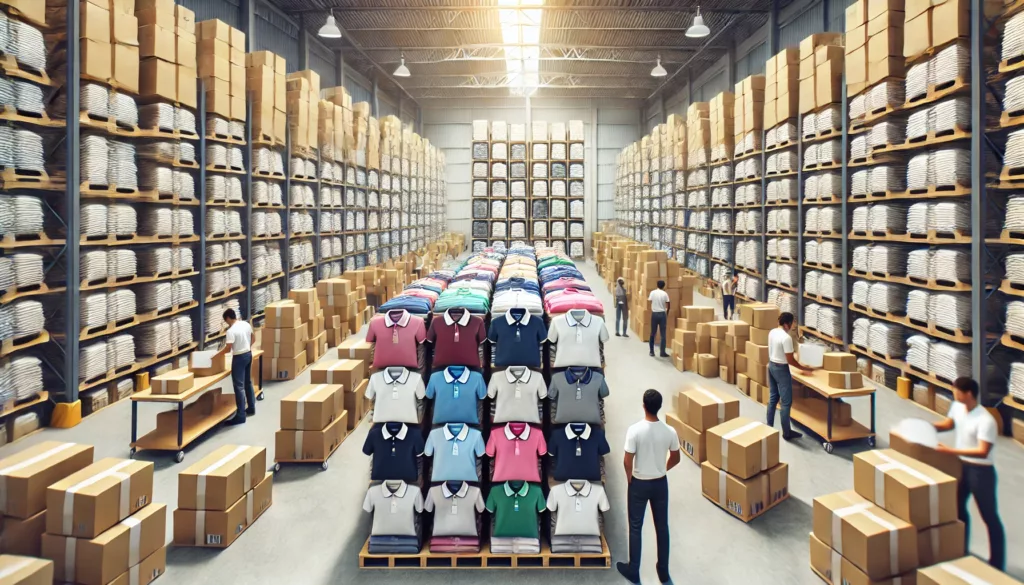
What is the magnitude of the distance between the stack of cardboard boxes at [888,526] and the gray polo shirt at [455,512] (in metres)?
2.45

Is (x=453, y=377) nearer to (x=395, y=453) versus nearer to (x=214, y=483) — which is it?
(x=395, y=453)

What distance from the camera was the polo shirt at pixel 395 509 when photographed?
423 centimetres

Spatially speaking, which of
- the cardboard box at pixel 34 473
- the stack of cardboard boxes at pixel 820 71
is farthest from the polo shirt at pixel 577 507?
the stack of cardboard boxes at pixel 820 71

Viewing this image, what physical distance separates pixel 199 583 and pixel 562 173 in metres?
19.5

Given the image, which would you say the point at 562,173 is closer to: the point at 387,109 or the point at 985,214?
the point at 387,109

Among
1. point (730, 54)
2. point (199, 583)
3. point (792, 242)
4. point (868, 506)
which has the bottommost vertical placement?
point (199, 583)

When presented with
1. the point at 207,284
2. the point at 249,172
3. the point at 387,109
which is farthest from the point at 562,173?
the point at 207,284

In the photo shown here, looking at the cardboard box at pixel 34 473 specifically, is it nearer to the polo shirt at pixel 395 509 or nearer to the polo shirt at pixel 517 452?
the polo shirt at pixel 395 509

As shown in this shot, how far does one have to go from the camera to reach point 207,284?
31.7ft

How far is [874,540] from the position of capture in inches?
143

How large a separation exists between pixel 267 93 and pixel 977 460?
1158cm

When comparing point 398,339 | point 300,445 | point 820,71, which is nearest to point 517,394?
point 398,339

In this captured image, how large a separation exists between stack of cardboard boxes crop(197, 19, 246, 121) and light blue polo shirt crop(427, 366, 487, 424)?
24.7 feet

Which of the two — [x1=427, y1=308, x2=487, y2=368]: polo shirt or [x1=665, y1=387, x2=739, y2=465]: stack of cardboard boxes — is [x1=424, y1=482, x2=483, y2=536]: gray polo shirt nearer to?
[x1=427, y1=308, x2=487, y2=368]: polo shirt
